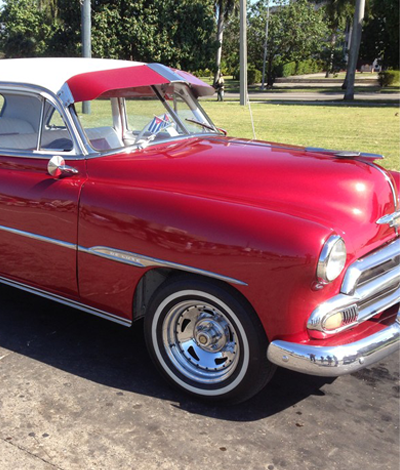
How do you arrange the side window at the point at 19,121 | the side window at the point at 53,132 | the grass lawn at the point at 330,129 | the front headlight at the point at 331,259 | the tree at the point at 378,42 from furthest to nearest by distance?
the tree at the point at 378,42, the grass lawn at the point at 330,129, the side window at the point at 19,121, the side window at the point at 53,132, the front headlight at the point at 331,259

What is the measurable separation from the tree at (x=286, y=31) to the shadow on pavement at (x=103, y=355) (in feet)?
154

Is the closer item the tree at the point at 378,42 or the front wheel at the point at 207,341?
the front wheel at the point at 207,341

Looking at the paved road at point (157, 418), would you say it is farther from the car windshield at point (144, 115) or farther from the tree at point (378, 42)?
the tree at point (378, 42)

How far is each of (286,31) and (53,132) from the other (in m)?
48.4

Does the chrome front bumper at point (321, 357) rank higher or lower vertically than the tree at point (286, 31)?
lower

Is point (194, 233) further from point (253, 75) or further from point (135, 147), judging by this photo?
point (253, 75)

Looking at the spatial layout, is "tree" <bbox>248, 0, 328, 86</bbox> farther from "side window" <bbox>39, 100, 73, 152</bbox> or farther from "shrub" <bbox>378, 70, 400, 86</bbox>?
"side window" <bbox>39, 100, 73, 152</bbox>

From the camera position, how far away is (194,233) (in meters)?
2.79

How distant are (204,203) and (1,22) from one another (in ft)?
210

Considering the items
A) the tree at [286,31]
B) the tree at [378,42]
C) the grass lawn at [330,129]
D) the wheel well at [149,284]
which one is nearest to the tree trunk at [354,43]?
the tree at [378,42]

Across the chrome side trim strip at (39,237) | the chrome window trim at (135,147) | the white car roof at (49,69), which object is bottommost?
the chrome side trim strip at (39,237)

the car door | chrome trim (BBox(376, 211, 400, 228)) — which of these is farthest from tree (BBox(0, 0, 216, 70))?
chrome trim (BBox(376, 211, 400, 228))

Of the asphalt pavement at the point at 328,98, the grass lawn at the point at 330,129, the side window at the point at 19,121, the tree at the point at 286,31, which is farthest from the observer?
the tree at the point at 286,31

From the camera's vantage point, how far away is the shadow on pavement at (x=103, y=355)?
3.06m
